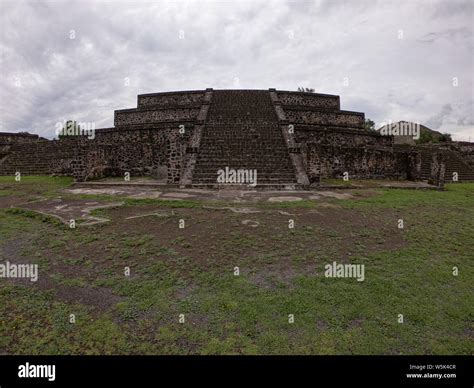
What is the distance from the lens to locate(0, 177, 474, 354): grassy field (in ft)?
8.47

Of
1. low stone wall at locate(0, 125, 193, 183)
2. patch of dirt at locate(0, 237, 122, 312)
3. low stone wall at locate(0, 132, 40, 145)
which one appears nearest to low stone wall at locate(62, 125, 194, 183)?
low stone wall at locate(0, 125, 193, 183)

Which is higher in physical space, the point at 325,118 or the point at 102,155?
the point at 325,118

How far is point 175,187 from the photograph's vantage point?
37.3 ft

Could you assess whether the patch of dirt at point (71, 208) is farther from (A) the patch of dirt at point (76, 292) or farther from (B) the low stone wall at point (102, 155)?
(B) the low stone wall at point (102, 155)

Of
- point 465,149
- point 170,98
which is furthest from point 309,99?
point 465,149

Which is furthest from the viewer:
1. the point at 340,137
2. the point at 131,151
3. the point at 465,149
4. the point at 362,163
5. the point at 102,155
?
the point at 465,149

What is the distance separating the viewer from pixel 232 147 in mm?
14289

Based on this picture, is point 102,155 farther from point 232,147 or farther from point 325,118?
point 325,118

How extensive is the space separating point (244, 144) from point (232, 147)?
695mm

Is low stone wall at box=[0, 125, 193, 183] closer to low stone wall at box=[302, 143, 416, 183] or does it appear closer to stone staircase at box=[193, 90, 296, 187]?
stone staircase at box=[193, 90, 296, 187]

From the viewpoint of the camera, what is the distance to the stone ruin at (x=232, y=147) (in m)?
12.9

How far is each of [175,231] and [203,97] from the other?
18107mm

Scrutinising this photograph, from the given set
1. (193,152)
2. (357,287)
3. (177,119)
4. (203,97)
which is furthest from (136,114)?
(357,287)
